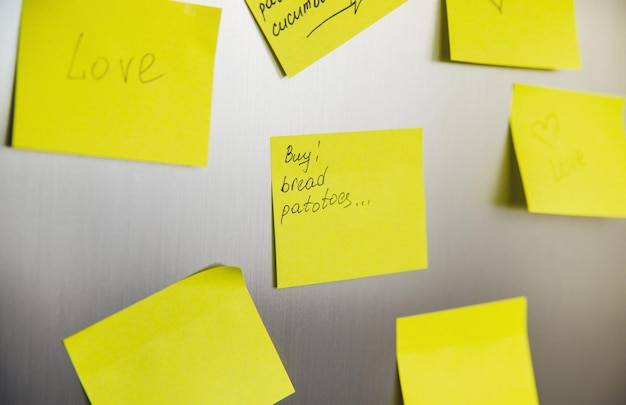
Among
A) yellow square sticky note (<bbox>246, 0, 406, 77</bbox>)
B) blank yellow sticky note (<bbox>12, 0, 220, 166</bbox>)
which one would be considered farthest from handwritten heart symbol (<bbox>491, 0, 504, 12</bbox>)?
blank yellow sticky note (<bbox>12, 0, 220, 166</bbox>)

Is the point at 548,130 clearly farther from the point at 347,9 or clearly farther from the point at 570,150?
the point at 347,9

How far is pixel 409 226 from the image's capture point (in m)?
0.50

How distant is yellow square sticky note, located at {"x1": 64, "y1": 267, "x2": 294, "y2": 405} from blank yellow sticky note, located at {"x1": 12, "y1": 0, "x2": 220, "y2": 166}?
11 centimetres

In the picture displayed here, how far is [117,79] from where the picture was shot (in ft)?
1.28

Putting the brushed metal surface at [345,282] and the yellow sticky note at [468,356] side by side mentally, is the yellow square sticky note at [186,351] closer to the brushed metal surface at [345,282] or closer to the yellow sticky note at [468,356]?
the brushed metal surface at [345,282]

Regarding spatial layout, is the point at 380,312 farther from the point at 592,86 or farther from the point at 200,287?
the point at 592,86

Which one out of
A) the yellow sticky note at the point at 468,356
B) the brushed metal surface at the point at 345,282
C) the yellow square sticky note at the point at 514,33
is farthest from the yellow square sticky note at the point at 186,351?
the yellow square sticky note at the point at 514,33

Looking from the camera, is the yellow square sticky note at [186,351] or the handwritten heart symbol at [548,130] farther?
the handwritten heart symbol at [548,130]

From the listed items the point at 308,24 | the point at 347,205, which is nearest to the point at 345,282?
the point at 347,205

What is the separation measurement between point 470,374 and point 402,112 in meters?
0.27

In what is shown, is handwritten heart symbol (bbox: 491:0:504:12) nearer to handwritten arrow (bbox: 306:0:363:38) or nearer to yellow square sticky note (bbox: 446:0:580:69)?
yellow square sticky note (bbox: 446:0:580:69)

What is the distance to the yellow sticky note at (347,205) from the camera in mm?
451

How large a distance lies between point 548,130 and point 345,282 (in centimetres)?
27

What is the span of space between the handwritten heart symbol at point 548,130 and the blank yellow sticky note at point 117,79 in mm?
331
